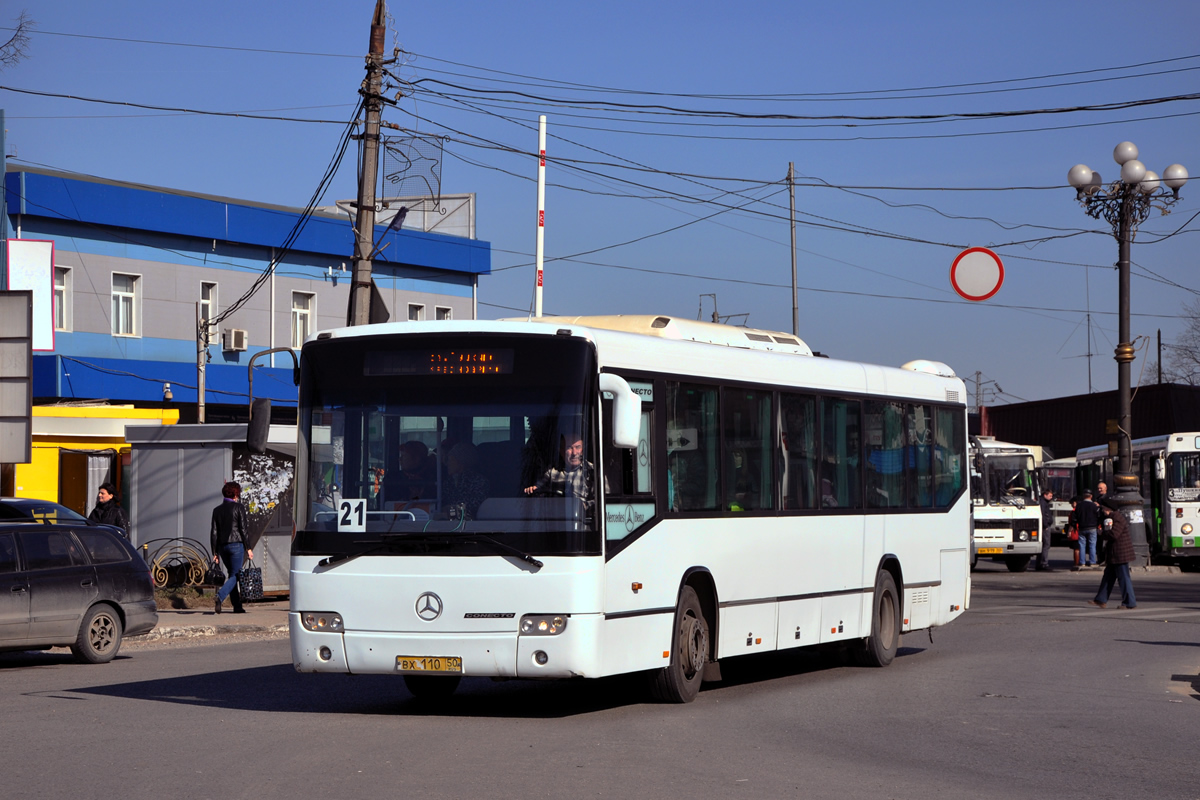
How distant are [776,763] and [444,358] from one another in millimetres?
3756

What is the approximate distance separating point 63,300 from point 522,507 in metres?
31.6

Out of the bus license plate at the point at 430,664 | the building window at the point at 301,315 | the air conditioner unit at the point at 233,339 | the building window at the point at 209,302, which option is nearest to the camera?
the bus license plate at the point at 430,664

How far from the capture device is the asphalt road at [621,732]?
27.3ft

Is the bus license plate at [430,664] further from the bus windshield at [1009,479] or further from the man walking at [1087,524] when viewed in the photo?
the man walking at [1087,524]

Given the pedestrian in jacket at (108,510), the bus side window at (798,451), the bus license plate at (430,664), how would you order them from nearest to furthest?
the bus license plate at (430,664), the bus side window at (798,451), the pedestrian in jacket at (108,510)

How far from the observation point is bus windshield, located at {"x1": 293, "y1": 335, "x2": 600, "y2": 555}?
10.6 meters

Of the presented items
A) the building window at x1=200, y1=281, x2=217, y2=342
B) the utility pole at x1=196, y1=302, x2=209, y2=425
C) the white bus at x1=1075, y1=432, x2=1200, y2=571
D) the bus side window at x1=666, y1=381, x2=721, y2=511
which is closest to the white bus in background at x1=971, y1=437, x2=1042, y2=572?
the white bus at x1=1075, y1=432, x2=1200, y2=571

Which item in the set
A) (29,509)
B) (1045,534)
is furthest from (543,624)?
(1045,534)

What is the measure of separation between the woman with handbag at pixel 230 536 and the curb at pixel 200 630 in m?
1.74

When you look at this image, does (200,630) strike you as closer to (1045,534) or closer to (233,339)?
(1045,534)

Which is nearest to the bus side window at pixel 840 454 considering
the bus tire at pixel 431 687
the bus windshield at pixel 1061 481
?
the bus tire at pixel 431 687

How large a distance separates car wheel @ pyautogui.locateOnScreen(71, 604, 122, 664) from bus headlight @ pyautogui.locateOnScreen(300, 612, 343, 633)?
20.4 feet

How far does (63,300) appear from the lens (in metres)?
39.2

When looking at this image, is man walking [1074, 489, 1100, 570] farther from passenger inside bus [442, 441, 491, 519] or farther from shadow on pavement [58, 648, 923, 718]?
passenger inside bus [442, 441, 491, 519]
